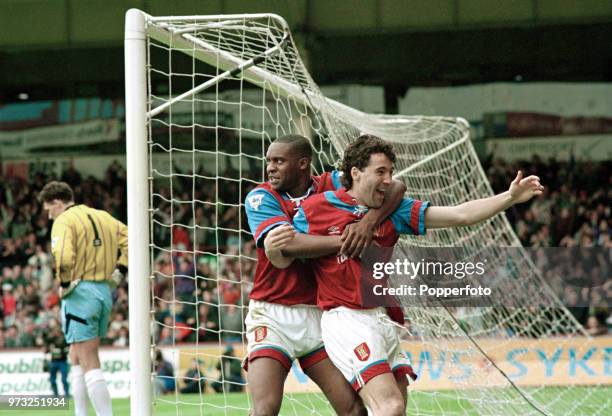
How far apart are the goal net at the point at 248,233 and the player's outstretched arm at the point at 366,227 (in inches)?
42.0

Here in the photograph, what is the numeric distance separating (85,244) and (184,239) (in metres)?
9.82

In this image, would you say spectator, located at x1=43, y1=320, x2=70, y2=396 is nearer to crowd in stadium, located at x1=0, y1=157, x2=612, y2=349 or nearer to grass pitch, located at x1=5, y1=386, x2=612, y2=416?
grass pitch, located at x1=5, y1=386, x2=612, y2=416

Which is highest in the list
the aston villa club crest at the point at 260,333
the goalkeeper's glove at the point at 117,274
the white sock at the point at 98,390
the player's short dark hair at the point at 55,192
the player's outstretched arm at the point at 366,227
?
the player's short dark hair at the point at 55,192

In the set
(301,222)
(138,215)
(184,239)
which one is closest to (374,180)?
(301,222)

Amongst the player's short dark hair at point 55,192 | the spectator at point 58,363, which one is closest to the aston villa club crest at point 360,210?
the player's short dark hair at point 55,192

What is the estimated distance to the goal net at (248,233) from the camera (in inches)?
213

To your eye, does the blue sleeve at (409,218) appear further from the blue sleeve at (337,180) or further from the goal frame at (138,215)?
the goal frame at (138,215)

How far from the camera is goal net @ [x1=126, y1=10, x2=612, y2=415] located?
213 inches

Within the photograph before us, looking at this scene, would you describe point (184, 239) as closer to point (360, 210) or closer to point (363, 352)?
point (360, 210)

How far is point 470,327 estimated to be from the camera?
32.5ft

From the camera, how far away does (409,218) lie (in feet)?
15.4

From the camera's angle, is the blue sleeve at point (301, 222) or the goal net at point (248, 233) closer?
the blue sleeve at point (301, 222)

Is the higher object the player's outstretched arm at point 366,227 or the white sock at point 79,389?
the player's outstretched arm at point 366,227

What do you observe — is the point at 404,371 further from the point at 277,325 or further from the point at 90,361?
the point at 90,361
